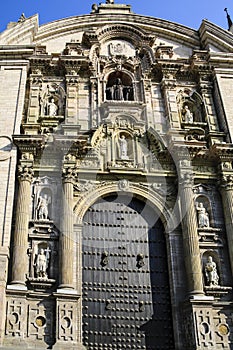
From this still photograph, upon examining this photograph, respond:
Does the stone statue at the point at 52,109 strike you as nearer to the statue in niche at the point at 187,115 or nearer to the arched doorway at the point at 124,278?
the arched doorway at the point at 124,278

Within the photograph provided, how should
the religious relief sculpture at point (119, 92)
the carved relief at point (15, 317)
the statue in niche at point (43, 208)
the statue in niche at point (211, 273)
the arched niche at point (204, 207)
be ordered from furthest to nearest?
the religious relief sculpture at point (119, 92), the arched niche at point (204, 207), the statue in niche at point (43, 208), the statue in niche at point (211, 273), the carved relief at point (15, 317)

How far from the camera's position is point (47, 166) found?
16969 millimetres

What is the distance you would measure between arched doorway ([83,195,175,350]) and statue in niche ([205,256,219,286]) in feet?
3.97

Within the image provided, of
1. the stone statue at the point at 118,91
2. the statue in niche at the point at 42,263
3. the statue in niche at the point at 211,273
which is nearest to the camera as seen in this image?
the statue in niche at the point at 42,263

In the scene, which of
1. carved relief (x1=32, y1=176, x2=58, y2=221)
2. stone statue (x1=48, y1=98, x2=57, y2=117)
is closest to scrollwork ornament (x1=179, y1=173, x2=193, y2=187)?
carved relief (x1=32, y1=176, x2=58, y2=221)

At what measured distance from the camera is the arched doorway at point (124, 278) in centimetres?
1462

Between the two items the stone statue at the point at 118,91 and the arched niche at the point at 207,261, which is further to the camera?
the stone statue at the point at 118,91

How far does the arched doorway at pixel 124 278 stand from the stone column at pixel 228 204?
199 centimetres

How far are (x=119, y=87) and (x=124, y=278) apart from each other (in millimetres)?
7604

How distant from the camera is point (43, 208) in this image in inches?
636

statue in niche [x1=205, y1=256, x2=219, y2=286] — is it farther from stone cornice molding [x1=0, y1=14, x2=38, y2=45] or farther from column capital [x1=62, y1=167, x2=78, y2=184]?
stone cornice molding [x1=0, y1=14, x2=38, y2=45]

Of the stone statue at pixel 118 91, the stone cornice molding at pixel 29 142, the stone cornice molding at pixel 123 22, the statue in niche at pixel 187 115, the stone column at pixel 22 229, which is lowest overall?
the stone column at pixel 22 229

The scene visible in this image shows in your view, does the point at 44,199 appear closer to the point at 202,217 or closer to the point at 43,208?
the point at 43,208

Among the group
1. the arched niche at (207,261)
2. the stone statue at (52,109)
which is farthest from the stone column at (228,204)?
the stone statue at (52,109)
